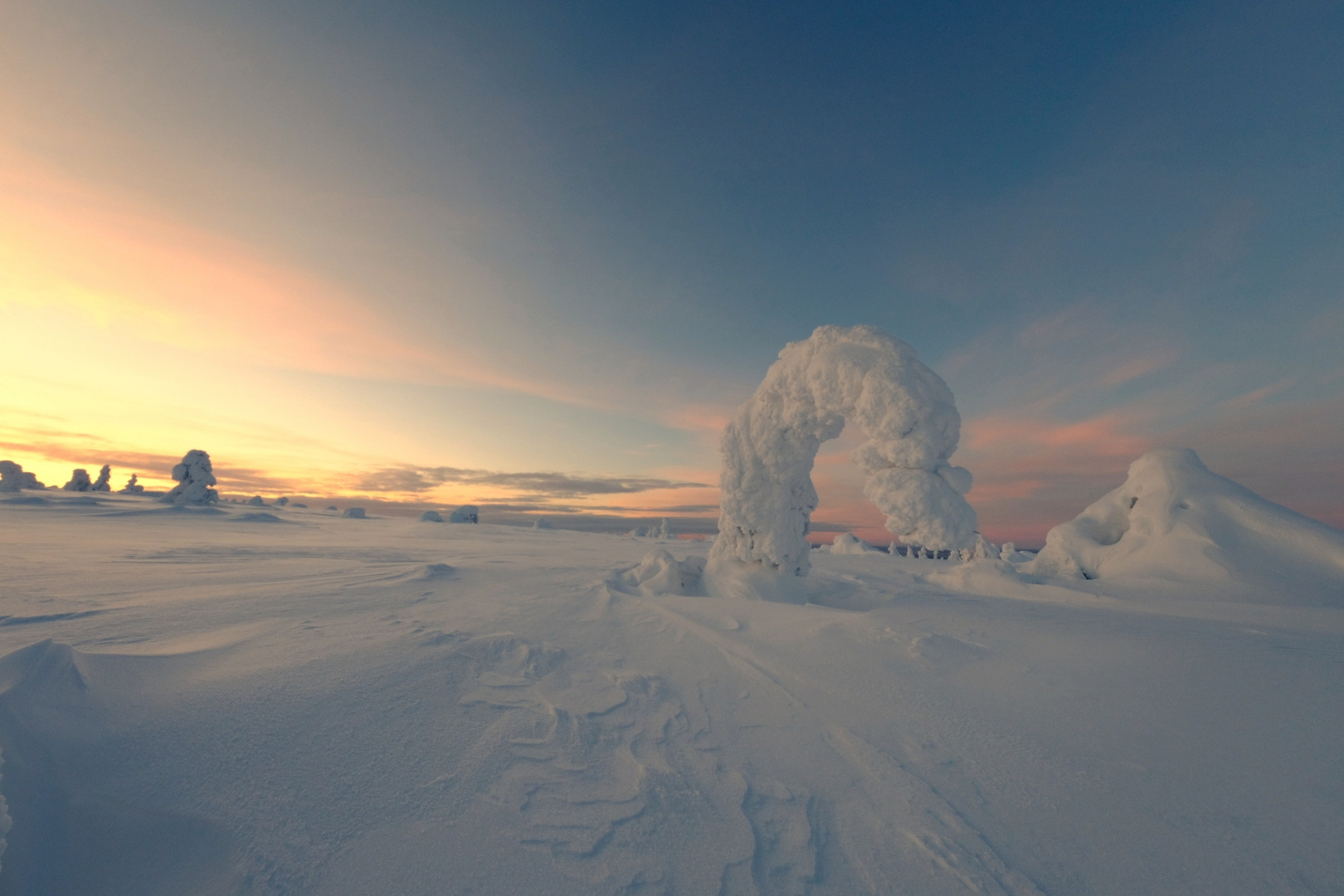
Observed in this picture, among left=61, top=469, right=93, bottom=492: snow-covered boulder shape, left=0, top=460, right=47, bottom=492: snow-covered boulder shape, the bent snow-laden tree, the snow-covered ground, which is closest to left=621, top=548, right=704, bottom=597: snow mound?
the bent snow-laden tree

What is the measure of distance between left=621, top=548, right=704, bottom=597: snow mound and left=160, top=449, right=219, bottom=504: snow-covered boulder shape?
3323 centimetres

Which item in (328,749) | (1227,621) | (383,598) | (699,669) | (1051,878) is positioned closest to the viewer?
(1051,878)

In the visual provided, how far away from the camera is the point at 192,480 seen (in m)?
27.8

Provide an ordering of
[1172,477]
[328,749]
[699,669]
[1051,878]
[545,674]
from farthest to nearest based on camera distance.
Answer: [1172,477] → [699,669] → [545,674] → [328,749] → [1051,878]

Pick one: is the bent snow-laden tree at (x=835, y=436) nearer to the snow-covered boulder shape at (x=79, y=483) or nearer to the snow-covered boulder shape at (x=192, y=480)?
the snow-covered boulder shape at (x=192, y=480)

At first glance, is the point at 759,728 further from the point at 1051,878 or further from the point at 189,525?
the point at 189,525

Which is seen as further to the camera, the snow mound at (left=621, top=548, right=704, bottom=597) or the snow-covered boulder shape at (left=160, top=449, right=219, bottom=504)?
the snow-covered boulder shape at (left=160, top=449, right=219, bottom=504)

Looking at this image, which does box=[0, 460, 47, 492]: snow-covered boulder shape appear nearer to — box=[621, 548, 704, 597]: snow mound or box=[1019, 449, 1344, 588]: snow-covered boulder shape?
box=[621, 548, 704, 597]: snow mound

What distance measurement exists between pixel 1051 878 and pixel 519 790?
263 cm

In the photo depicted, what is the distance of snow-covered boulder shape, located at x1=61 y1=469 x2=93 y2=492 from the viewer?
116 feet

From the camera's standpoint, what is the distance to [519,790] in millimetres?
2555

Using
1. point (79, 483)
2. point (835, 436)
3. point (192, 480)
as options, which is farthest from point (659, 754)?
point (79, 483)

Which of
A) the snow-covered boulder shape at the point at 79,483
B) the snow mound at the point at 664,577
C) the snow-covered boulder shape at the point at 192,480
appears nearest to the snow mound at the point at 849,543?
the snow mound at the point at 664,577

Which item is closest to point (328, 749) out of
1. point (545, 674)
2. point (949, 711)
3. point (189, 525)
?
point (545, 674)
